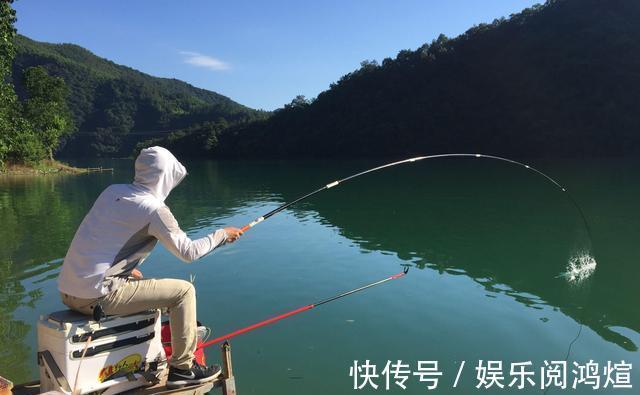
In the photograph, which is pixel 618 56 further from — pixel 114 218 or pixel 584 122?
pixel 114 218

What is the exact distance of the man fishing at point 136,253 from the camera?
11.0 feet

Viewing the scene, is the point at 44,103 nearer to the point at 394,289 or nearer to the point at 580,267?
the point at 394,289

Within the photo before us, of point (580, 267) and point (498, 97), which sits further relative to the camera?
point (498, 97)

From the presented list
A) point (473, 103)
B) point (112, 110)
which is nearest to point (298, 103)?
point (473, 103)

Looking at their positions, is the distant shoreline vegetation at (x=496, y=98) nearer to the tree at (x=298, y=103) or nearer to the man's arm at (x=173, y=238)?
the tree at (x=298, y=103)

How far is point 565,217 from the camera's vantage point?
17047 millimetres

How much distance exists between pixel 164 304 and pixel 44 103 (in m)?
55.1

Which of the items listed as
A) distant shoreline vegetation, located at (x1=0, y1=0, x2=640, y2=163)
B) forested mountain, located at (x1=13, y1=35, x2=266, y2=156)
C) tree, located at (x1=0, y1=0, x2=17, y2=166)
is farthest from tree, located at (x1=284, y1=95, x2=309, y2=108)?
tree, located at (x1=0, y1=0, x2=17, y2=166)

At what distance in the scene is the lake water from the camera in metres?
6.14

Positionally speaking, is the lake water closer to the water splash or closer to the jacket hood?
the water splash

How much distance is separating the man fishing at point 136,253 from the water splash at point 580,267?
8172 millimetres

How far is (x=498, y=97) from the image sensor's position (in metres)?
76.6

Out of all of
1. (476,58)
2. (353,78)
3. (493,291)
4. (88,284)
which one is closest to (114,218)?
(88,284)

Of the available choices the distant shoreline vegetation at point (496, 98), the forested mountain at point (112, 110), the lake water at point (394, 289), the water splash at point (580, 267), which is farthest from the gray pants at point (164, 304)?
the forested mountain at point (112, 110)
